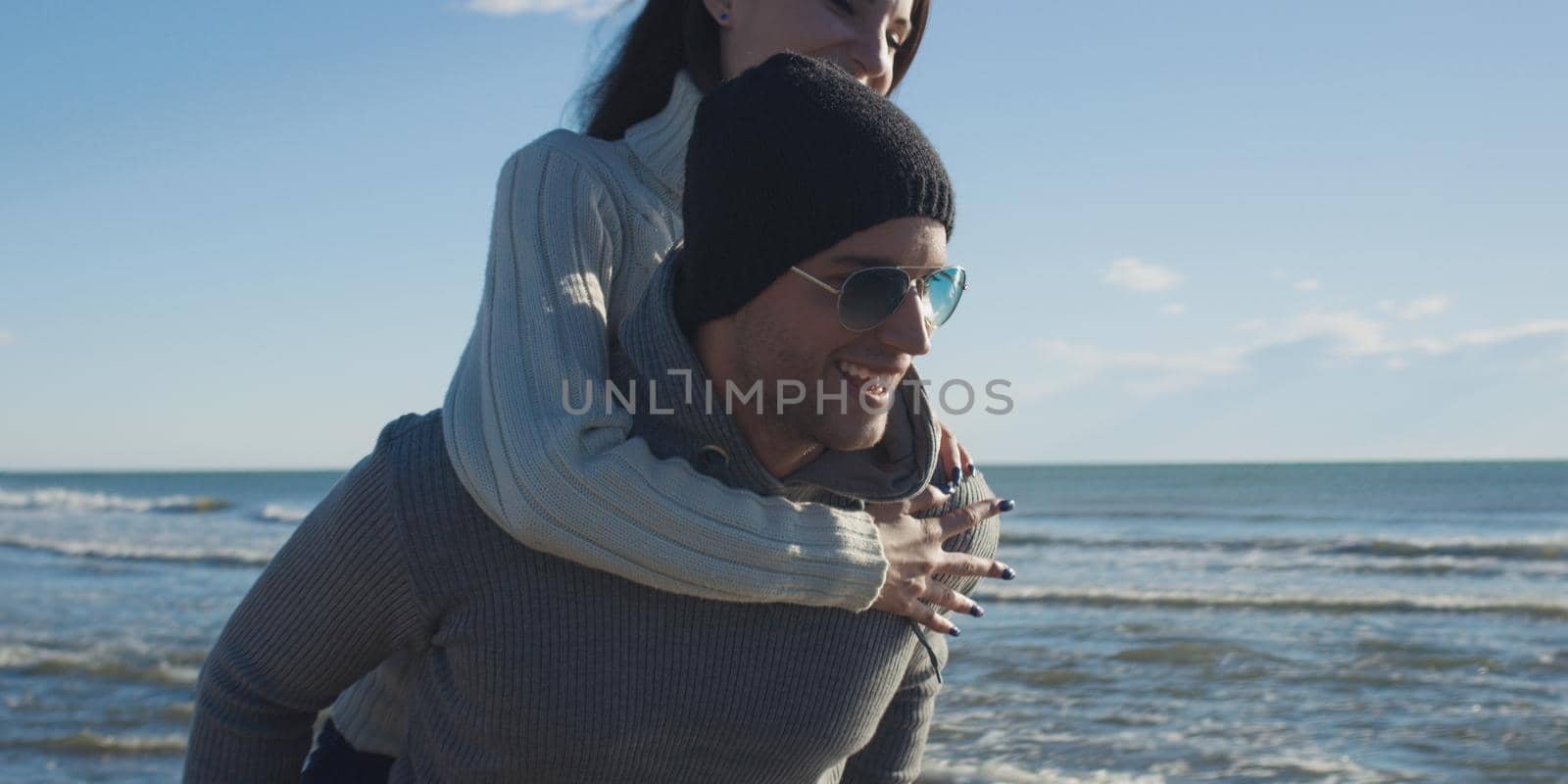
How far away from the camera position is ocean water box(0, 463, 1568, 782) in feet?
21.2

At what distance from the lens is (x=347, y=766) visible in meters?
2.09

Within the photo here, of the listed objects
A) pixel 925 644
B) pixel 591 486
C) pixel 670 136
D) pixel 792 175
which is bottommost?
pixel 925 644

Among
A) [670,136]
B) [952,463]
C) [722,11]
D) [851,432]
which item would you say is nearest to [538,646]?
[851,432]

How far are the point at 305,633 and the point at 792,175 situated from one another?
0.89 metres

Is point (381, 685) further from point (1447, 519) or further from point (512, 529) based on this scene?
point (1447, 519)

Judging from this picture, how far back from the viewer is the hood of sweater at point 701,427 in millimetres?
1825

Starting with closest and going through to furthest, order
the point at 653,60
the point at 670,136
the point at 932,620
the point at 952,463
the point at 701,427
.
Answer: the point at 701,427, the point at 932,620, the point at 952,463, the point at 670,136, the point at 653,60

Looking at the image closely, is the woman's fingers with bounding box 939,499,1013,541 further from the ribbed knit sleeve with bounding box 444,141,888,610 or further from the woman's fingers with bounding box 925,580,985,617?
the ribbed knit sleeve with bounding box 444,141,888,610

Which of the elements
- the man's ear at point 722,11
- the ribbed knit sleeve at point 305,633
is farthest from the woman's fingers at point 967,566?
the man's ear at point 722,11

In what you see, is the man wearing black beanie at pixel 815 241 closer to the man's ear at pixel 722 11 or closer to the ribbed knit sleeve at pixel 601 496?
the ribbed knit sleeve at pixel 601 496

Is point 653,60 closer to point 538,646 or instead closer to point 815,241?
point 815,241

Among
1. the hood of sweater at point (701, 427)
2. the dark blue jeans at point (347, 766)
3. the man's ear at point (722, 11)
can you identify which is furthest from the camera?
the man's ear at point (722, 11)

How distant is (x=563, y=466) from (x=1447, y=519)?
26.4 m

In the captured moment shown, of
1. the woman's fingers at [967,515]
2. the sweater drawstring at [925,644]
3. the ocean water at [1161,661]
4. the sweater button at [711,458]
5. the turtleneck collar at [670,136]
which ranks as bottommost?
the ocean water at [1161,661]
